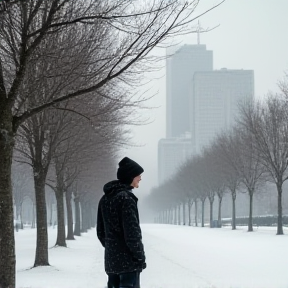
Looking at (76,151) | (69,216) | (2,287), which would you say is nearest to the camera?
(2,287)

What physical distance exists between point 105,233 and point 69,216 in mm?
27272

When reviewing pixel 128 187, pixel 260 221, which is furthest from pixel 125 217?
pixel 260 221

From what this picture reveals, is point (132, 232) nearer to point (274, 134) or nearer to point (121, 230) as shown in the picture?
point (121, 230)

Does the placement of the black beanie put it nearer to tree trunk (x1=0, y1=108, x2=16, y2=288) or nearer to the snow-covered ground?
tree trunk (x1=0, y1=108, x2=16, y2=288)

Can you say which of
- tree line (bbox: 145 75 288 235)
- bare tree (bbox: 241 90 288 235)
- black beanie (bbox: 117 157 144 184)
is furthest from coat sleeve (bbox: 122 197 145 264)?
bare tree (bbox: 241 90 288 235)

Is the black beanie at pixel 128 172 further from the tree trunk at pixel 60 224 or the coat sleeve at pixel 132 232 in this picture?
the tree trunk at pixel 60 224

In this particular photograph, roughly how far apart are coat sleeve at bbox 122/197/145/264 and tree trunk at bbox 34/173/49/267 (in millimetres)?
12003

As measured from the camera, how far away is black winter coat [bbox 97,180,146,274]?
5418 millimetres

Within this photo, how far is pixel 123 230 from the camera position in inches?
218

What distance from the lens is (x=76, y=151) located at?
23.1m

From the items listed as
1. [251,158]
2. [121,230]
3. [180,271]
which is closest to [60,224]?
[180,271]

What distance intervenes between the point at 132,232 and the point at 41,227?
12373 mm

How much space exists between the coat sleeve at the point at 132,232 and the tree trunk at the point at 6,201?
14.5 ft

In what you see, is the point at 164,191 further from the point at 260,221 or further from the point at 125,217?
the point at 125,217
